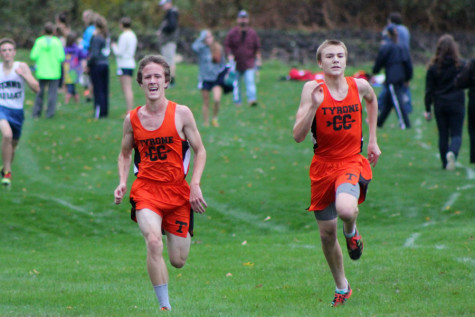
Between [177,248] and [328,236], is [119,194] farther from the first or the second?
[328,236]

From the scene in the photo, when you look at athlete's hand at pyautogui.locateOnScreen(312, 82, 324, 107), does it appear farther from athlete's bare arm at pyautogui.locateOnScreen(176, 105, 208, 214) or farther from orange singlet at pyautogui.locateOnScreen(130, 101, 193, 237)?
orange singlet at pyautogui.locateOnScreen(130, 101, 193, 237)

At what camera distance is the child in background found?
2262 centimetres

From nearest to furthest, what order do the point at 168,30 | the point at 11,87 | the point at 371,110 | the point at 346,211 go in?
the point at 346,211 < the point at 371,110 < the point at 11,87 < the point at 168,30

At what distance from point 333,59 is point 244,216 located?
5.98 meters

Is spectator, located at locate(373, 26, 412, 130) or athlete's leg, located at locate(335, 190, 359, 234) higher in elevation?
spectator, located at locate(373, 26, 412, 130)

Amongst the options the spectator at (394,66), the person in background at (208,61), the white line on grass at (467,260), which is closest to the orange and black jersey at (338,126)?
the white line on grass at (467,260)

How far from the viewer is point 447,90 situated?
1405cm

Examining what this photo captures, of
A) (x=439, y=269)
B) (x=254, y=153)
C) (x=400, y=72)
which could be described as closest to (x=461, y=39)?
(x=400, y=72)

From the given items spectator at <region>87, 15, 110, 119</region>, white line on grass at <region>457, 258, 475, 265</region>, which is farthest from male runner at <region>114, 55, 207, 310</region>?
spectator at <region>87, 15, 110, 119</region>

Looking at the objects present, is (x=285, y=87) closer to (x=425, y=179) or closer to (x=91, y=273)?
(x=425, y=179)

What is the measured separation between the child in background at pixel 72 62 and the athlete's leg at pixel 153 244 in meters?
16.5

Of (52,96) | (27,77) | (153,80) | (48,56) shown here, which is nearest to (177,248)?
(153,80)

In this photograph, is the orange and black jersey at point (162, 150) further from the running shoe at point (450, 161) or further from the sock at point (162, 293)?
the running shoe at point (450, 161)

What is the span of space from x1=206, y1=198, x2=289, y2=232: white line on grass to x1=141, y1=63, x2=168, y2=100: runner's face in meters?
5.49
